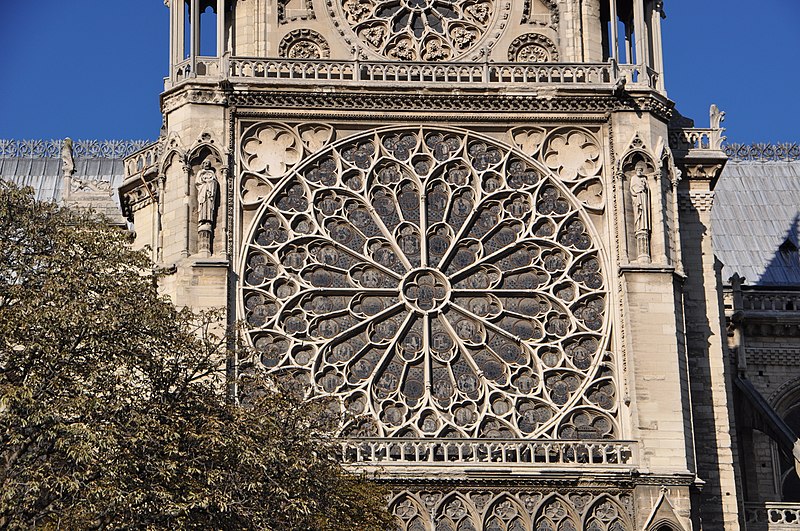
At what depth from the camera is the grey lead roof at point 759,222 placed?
54.6 meters

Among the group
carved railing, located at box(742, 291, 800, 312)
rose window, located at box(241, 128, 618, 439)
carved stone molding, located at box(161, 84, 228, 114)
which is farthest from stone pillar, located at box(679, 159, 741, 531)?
carved stone molding, located at box(161, 84, 228, 114)

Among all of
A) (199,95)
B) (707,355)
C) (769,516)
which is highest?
(199,95)

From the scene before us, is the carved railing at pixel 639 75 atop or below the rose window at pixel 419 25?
below

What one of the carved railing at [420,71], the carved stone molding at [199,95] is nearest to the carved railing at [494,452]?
the carved railing at [420,71]

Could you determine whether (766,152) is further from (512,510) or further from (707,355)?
(512,510)

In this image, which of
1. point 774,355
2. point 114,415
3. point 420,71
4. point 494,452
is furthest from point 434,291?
point 774,355

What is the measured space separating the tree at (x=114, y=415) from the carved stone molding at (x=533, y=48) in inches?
552

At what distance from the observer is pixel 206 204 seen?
40.0 meters

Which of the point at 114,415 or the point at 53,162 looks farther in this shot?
the point at 53,162

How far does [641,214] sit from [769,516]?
734 centimetres

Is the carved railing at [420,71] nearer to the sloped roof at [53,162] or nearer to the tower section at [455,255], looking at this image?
the tower section at [455,255]

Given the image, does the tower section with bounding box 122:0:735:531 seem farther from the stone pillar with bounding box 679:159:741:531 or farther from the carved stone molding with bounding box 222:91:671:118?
the stone pillar with bounding box 679:159:741:531

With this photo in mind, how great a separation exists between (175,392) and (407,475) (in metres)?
8.67

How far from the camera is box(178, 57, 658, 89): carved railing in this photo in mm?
41531
